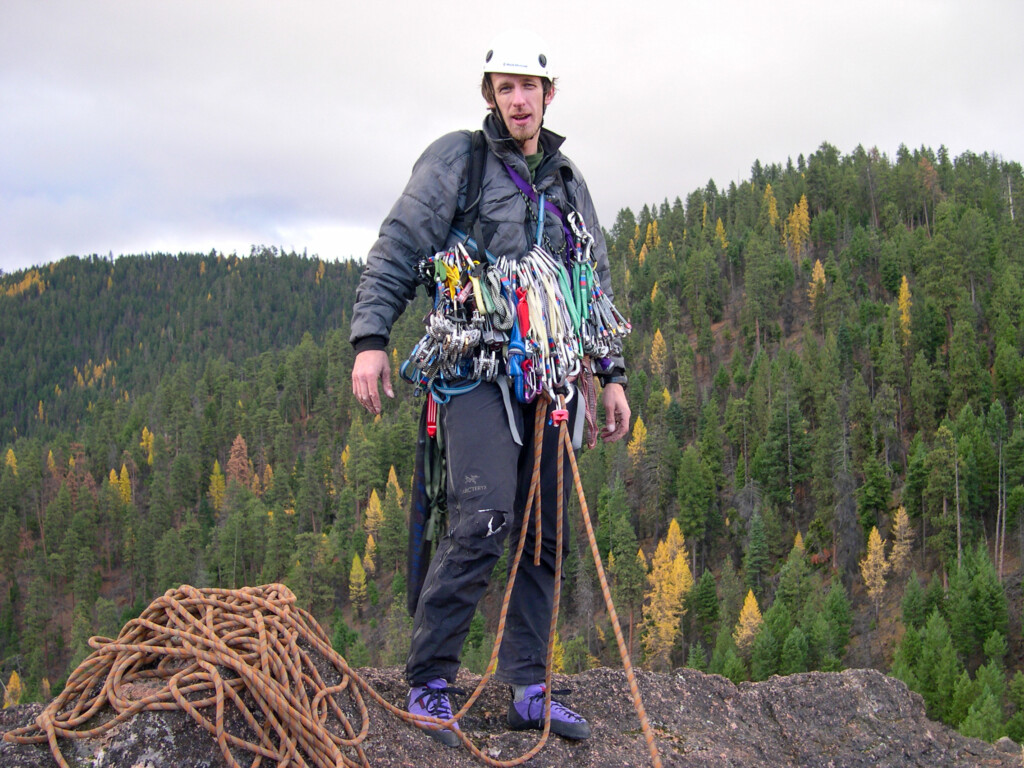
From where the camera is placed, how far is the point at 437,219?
4.54m

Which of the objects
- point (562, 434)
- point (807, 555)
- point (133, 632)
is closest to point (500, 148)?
point (562, 434)

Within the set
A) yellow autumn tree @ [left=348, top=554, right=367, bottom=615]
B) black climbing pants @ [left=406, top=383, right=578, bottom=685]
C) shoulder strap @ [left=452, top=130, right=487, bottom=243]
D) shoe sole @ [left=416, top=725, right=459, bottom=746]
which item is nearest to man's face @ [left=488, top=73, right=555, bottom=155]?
shoulder strap @ [left=452, top=130, right=487, bottom=243]

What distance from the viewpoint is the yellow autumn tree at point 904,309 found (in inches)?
3012

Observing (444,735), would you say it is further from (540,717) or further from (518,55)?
(518,55)

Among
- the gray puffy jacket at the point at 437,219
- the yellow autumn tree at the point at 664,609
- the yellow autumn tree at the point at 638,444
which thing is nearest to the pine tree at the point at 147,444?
the yellow autumn tree at the point at 638,444

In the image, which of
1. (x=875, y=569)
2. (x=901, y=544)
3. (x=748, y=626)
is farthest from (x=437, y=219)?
(x=901, y=544)

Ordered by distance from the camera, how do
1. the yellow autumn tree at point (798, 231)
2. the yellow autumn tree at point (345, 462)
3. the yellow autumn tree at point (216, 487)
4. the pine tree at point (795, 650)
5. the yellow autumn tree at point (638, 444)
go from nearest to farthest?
the pine tree at point (795, 650), the yellow autumn tree at point (638, 444), the yellow autumn tree at point (345, 462), the yellow autumn tree at point (216, 487), the yellow autumn tree at point (798, 231)

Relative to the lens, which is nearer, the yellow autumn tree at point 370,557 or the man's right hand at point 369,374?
the man's right hand at point 369,374

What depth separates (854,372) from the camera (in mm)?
76938

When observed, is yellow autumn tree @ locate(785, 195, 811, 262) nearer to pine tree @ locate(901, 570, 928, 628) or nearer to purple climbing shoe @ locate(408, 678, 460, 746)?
pine tree @ locate(901, 570, 928, 628)

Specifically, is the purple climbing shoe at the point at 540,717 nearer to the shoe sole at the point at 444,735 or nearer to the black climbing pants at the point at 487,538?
the black climbing pants at the point at 487,538

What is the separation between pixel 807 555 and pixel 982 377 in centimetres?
1892

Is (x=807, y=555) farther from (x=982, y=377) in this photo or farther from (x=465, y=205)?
(x=465, y=205)

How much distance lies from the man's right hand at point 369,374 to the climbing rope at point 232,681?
3.41 feet
